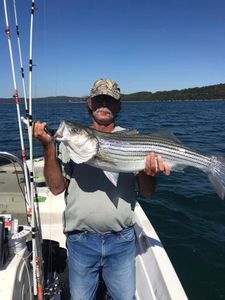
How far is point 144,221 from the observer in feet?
16.8

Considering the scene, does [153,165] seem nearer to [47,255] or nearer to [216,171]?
[216,171]

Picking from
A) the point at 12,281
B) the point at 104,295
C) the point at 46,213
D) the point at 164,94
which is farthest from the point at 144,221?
the point at 164,94

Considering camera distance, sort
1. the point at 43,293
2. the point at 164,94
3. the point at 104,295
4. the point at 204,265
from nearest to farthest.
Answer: the point at 43,293, the point at 104,295, the point at 204,265, the point at 164,94

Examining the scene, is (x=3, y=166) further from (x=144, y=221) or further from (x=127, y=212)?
(x=127, y=212)

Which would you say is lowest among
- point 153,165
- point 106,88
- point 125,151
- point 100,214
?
point 100,214

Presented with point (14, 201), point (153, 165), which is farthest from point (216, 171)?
point (14, 201)

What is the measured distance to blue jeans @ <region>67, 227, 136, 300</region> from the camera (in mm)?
3402

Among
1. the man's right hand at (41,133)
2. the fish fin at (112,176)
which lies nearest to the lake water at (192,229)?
the fish fin at (112,176)

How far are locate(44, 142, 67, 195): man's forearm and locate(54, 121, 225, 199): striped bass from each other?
141 millimetres

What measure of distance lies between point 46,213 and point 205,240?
3.80 metres

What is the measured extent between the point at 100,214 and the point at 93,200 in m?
0.16

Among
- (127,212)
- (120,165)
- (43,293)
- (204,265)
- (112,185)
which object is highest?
(120,165)

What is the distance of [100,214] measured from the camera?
332cm

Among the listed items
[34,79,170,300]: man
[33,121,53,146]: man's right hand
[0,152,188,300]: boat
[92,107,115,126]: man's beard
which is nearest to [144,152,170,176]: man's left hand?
[34,79,170,300]: man
